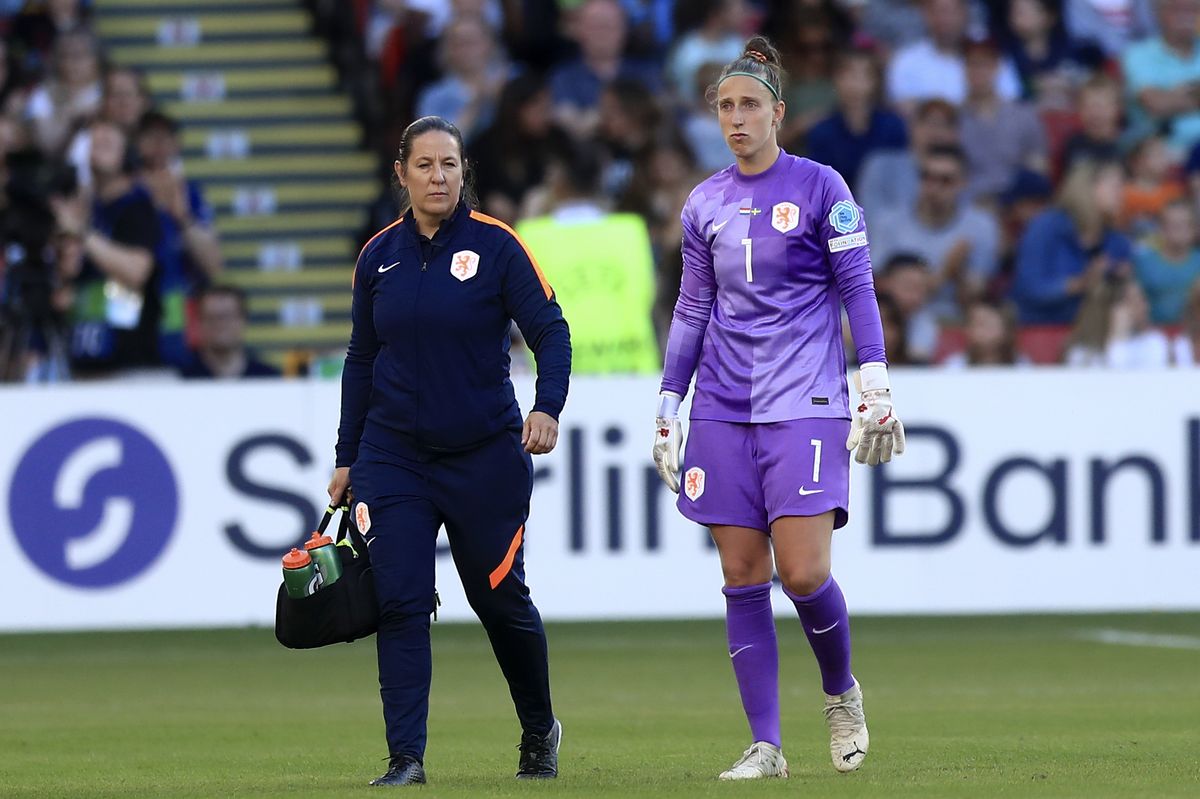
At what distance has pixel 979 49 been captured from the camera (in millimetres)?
17234

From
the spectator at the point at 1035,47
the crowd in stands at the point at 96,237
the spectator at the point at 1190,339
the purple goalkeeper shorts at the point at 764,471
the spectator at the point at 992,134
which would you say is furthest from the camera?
the spectator at the point at 1035,47

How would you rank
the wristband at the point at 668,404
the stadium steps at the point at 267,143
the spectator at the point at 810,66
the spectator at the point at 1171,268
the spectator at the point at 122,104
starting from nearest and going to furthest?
1. the wristband at the point at 668,404
2. the spectator at the point at 1171,268
3. the spectator at the point at 122,104
4. the spectator at the point at 810,66
5. the stadium steps at the point at 267,143

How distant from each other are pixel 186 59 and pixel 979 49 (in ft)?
22.9

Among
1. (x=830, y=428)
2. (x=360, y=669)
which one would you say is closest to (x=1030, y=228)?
(x=360, y=669)

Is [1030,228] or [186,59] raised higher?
[186,59]

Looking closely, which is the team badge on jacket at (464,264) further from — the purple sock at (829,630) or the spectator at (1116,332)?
the spectator at (1116,332)

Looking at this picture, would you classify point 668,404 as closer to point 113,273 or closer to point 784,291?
point 784,291

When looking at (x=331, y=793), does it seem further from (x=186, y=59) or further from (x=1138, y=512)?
(x=186, y=59)

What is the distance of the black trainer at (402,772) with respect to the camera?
695 centimetres

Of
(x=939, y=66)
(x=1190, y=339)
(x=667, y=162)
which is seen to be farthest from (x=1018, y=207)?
(x=667, y=162)

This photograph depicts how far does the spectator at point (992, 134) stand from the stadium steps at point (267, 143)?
5062mm

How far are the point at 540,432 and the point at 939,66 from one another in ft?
38.2

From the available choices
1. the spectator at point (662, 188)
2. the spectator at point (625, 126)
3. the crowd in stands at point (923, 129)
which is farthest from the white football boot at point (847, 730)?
the spectator at point (625, 126)

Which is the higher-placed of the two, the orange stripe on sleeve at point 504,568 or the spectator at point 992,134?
the spectator at point 992,134
